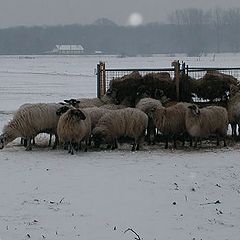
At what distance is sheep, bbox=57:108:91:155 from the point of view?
14688 mm

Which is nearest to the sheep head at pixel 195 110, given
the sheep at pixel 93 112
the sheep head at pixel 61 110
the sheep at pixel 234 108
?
the sheep at pixel 234 108

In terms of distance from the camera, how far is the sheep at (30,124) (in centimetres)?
1523

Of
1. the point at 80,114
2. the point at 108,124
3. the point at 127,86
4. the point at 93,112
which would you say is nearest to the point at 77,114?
the point at 80,114

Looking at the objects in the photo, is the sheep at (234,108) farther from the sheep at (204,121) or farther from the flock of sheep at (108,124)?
the sheep at (204,121)

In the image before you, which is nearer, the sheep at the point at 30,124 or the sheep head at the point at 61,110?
the sheep at the point at 30,124

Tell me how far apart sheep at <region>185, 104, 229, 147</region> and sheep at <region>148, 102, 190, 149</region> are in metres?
0.27

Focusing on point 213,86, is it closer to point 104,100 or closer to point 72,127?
point 104,100

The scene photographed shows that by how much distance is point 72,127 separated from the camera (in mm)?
14656

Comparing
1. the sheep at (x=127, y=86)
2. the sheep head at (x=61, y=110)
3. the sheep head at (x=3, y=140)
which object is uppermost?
the sheep at (x=127, y=86)

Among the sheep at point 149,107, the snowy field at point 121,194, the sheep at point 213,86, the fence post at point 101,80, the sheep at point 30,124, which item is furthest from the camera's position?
the fence post at point 101,80

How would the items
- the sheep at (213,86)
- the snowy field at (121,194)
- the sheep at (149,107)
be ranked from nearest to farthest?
the snowy field at (121,194) < the sheep at (149,107) < the sheep at (213,86)

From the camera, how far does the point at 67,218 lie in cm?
900

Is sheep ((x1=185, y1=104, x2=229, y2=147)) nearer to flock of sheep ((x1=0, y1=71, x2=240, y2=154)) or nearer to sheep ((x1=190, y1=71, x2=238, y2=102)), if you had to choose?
flock of sheep ((x1=0, y1=71, x2=240, y2=154))

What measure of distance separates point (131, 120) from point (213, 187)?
455 cm
